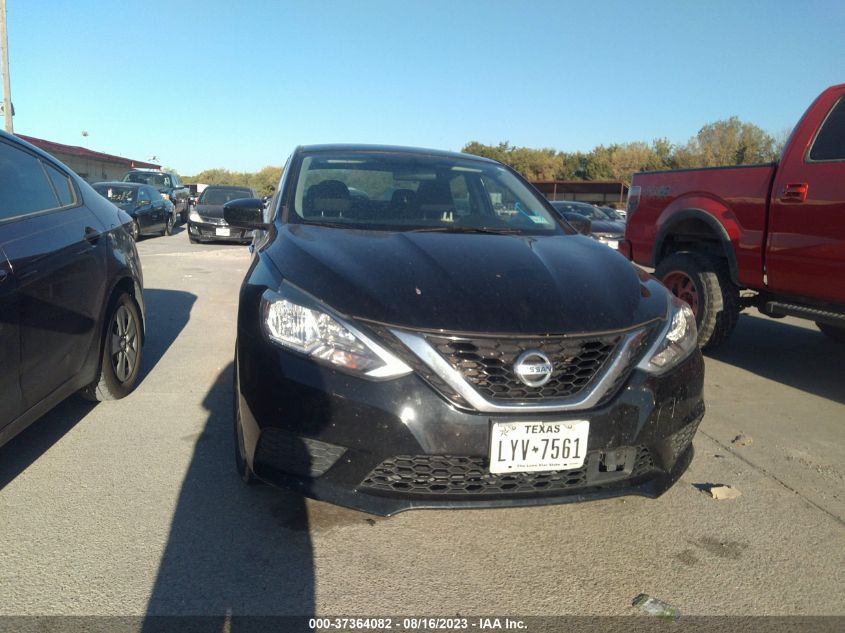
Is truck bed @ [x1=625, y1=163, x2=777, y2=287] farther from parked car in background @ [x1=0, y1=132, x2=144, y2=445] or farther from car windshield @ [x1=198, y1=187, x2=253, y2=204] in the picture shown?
car windshield @ [x1=198, y1=187, x2=253, y2=204]

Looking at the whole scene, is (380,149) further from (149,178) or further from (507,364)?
(149,178)

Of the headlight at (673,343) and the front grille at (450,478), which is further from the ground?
the headlight at (673,343)

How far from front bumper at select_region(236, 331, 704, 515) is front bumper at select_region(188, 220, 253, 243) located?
13.2 m

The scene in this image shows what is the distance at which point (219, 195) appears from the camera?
17078 mm

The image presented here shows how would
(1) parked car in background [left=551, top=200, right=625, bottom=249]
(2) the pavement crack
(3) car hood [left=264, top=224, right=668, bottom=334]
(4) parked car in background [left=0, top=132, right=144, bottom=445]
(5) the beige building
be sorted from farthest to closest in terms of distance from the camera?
1. (5) the beige building
2. (1) parked car in background [left=551, top=200, right=625, bottom=249]
3. (2) the pavement crack
4. (4) parked car in background [left=0, top=132, right=144, bottom=445]
5. (3) car hood [left=264, top=224, right=668, bottom=334]

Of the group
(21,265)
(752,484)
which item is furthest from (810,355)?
(21,265)

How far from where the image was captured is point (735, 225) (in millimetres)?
5051

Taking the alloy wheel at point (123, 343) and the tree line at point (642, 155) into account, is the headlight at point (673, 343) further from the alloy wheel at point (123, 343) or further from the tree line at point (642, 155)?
the tree line at point (642, 155)

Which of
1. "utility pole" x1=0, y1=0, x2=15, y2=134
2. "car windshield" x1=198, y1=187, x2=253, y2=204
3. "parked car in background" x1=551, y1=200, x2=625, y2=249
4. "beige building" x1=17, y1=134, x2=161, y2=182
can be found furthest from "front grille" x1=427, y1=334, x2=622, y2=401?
"beige building" x1=17, y1=134, x2=161, y2=182

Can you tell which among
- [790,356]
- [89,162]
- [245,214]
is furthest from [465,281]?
[89,162]

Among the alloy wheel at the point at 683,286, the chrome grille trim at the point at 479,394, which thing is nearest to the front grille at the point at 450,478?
the chrome grille trim at the point at 479,394

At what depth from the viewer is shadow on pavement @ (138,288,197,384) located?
530 cm

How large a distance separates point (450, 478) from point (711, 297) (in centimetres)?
382

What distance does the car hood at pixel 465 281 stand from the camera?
2.37 metres
